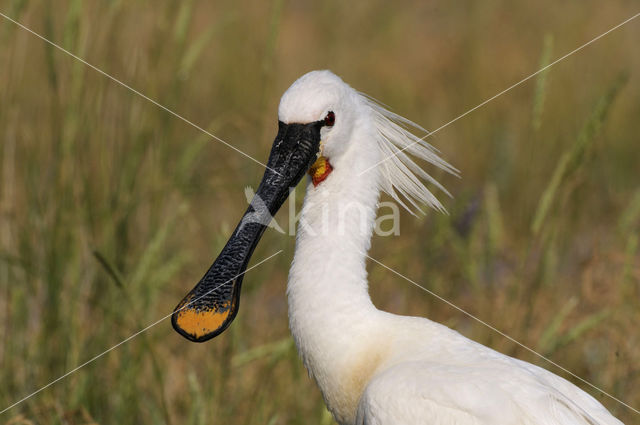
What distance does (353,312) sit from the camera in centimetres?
237

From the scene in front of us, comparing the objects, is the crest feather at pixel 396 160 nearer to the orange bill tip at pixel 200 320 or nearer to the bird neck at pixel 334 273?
the bird neck at pixel 334 273

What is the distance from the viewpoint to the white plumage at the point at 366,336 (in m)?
2.12

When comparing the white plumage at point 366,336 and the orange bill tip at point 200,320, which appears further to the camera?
the orange bill tip at point 200,320

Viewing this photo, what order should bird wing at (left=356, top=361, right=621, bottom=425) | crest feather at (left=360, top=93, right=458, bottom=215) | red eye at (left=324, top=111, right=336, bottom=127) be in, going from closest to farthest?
1. bird wing at (left=356, top=361, right=621, bottom=425)
2. red eye at (left=324, top=111, right=336, bottom=127)
3. crest feather at (left=360, top=93, right=458, bottom=215)

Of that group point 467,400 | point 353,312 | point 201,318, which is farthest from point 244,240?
point 467,400

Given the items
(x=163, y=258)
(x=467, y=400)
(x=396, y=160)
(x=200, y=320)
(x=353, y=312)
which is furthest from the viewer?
(x=163, y=258)

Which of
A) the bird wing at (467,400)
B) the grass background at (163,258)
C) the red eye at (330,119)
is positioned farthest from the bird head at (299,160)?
the bird wing at (467,400)

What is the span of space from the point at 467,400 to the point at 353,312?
1.38 feet

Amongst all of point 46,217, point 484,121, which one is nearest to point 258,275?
point 46,217

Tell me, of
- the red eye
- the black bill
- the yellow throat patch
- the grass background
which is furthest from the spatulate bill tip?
the red eye

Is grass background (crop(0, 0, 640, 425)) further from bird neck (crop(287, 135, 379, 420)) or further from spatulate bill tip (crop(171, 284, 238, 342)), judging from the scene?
bird neck (crop(287, 135, 379, 420))

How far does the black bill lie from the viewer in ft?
8.00

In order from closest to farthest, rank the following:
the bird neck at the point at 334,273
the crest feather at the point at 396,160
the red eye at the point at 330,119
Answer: the bird neck at the point at 334,273 → the red eye at the point at 330,119 → the crest feather at the point at 396,160

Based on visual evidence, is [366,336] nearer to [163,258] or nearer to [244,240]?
[244,240]
